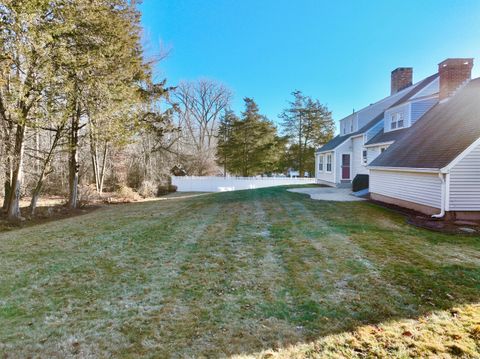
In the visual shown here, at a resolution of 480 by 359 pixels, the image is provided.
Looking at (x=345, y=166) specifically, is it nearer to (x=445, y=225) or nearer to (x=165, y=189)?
(x=445, y=225)

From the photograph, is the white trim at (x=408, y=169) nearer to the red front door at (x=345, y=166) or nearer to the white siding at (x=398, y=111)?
the white siding at (x=398, y=111)

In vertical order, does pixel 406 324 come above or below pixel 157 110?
below

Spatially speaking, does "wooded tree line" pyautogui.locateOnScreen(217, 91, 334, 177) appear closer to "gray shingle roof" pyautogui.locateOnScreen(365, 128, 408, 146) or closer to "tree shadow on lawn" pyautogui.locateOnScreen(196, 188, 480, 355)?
"gray shingle roof" pyautogui.locateOnScreen(365, 128, 408, 146)

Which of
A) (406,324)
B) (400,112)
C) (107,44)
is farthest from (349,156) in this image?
(406,324)

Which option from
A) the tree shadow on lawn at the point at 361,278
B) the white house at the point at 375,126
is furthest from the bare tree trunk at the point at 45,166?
the white house at the point at 375,126

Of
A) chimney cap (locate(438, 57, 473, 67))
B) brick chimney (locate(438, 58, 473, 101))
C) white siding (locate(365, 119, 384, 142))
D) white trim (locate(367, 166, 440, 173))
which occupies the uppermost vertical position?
chimney cap (locate(438, 57, 473, 67))

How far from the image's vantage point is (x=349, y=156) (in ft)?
61.7

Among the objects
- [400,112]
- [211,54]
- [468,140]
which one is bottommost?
[468,140]

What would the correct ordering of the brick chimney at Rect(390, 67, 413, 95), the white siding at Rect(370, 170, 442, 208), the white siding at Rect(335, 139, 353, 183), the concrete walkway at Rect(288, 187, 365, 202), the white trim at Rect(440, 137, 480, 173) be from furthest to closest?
the white siding at Rect(335, 139, 353, 183) < the brick chimney at Rect(390, 67, 413, 95) < the concrete walkway at Rect(288, 187, 365, 202) < the white siding at Rect(370, 170, 442, 208) < the white trim at Rect(440, 137, 480, 173)

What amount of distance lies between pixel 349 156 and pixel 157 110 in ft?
47.0

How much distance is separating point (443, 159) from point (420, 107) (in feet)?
23.6

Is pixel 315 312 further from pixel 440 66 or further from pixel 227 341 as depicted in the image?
Answer: pixel 440 66

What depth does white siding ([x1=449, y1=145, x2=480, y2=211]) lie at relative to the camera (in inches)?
283

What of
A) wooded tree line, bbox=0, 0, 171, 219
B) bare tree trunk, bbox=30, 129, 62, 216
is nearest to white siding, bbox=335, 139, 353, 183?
wooded tree line, bbox=0, 0, 171, 219
